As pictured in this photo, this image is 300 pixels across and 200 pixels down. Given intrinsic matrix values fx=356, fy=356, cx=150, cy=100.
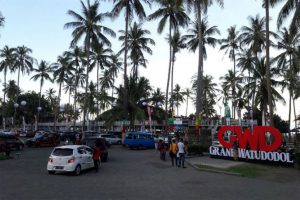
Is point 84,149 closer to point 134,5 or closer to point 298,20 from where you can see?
point 298,20

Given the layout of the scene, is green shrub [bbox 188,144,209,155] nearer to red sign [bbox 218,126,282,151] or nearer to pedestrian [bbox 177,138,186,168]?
red sign [bbox 218,126,282,151]

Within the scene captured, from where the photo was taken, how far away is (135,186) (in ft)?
47.6

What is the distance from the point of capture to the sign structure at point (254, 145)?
22.8 metres

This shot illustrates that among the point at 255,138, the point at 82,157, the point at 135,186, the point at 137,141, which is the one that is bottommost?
the point at 135,186

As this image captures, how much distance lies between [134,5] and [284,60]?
21.8 m

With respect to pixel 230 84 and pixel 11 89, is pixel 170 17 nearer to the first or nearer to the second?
pixel 230 84

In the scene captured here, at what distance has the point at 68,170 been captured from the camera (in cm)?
1717

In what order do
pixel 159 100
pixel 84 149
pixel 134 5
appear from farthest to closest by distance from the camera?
pixel 159 100 < pixel 134 5 < pixel 84 149

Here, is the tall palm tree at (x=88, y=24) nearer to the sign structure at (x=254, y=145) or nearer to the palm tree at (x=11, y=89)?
the sign structure at (x=254, y=145)

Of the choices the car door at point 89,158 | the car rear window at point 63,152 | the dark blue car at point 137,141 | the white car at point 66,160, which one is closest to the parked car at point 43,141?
the dark blue car at point 137,141

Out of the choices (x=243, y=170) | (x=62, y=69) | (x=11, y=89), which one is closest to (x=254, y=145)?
(x=243, y=170)

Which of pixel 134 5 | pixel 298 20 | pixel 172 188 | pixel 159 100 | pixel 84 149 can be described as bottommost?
pixel 172 188

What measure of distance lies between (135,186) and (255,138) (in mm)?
12320

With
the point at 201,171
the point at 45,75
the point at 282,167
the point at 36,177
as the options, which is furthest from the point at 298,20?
the point at 45,75
